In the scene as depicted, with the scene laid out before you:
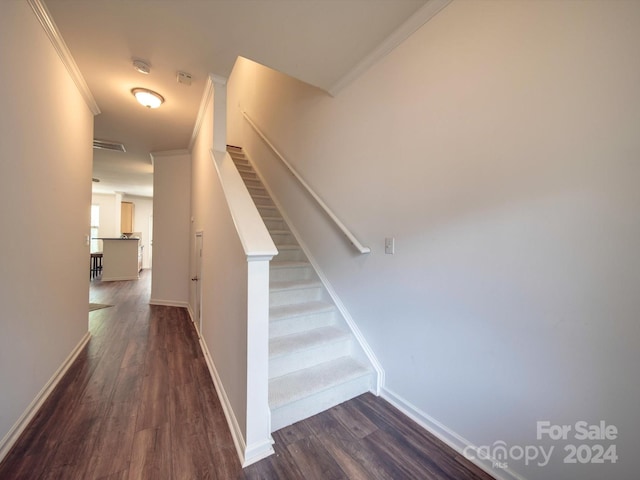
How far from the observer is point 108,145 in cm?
429

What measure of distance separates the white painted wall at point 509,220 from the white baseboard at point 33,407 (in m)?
2.24

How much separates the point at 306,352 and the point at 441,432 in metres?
0.99

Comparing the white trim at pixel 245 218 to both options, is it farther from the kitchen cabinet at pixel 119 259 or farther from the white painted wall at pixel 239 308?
the kitchen cabinet at pixel 119 259

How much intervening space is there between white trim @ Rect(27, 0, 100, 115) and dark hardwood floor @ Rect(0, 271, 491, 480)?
8.53 feet

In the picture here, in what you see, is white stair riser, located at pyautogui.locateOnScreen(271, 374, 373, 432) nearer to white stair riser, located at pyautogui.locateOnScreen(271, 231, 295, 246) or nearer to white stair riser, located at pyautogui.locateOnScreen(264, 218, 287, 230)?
white stair riser, located at pyautogui.locateOnScreen(271, 231, 295, 246)

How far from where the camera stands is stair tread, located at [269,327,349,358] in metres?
1.91

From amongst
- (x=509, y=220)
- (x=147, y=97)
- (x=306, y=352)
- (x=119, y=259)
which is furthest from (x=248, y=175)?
(x=119, y=259)

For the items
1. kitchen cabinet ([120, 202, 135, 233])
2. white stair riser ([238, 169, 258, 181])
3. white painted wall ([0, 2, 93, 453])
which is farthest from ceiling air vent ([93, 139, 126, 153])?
kitchen cabinet ([120, 202, 135, 233])

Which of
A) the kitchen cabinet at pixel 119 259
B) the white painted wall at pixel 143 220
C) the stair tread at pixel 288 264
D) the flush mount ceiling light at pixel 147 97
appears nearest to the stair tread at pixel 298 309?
the stair tread at pixel 288 264

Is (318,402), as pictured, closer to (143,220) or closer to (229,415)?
(229,415)

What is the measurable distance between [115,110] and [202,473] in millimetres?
3756

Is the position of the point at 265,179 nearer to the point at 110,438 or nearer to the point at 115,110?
the point at 115,110

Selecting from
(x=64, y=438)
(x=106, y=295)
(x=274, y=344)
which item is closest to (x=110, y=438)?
(x=64, y=438)

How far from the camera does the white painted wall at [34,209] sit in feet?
4.68
